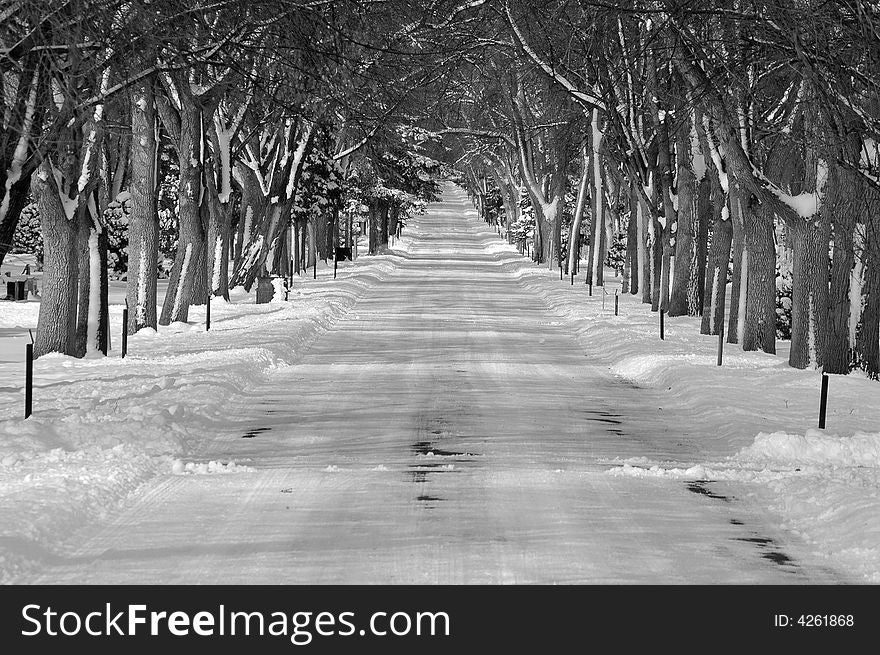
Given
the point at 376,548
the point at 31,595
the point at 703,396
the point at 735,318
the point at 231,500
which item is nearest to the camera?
the point at 31,595

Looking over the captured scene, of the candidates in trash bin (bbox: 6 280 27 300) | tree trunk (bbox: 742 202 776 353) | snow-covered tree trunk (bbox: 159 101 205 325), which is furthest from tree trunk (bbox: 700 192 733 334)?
trash bin (bbox: 6 280 27 300)

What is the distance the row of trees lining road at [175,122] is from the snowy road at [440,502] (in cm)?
364

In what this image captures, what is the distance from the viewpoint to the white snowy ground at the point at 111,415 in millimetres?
9641

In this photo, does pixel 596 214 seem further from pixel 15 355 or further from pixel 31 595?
pixel 31 595

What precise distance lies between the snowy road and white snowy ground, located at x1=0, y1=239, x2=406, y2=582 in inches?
11.2

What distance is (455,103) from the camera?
164 ft

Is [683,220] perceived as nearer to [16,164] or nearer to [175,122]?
[175,122]

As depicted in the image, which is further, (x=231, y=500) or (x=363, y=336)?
(x=363, y=336)

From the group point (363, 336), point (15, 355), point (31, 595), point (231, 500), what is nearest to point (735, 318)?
point (363, 336)

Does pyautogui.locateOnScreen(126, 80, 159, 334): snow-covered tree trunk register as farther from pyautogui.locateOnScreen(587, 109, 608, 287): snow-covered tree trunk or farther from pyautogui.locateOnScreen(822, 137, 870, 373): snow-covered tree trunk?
pyautogui.locateOnScreen(587, 109, 608, 287): snow-covered tree trunk

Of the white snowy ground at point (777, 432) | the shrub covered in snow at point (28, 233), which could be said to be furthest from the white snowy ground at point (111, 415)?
the shrub covered in snow at point (28, 233)

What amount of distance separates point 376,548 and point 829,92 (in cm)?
923

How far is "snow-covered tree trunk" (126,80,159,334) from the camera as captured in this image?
25.7 metres

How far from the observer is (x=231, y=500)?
34.3 ft
